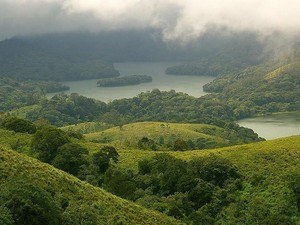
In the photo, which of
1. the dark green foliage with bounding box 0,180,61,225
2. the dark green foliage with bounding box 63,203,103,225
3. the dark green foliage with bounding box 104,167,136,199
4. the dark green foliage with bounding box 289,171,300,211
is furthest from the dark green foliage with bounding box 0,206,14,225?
the dark green foliage with bounding box 289,171,300,211

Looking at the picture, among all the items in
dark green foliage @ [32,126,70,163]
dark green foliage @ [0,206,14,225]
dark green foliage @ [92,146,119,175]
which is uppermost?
dark green foliage @ [0,206,14,225]

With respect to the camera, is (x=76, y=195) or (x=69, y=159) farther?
(x=69, y=159)

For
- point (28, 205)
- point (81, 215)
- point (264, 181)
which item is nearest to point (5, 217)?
point (28, 205)

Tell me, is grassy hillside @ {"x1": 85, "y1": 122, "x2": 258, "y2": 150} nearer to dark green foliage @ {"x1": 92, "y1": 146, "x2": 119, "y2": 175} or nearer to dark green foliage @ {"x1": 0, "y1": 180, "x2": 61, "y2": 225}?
dark green foliage @ {"x1": 92, "y1": 146, "x2": 119, "y2": 175}

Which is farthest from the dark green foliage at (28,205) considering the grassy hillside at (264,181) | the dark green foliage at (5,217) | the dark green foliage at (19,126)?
the dark green foliage at (19,126)

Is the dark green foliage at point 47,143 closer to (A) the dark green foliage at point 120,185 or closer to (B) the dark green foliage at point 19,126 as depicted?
(A) the dark green foliage at point 120,185

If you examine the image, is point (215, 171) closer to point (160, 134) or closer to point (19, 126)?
point (19, 126)
